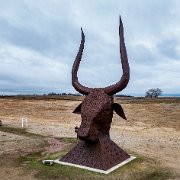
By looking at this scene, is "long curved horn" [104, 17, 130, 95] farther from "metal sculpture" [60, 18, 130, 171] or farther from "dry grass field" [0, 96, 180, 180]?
"dry grass field" [0, 96, 180, 180]

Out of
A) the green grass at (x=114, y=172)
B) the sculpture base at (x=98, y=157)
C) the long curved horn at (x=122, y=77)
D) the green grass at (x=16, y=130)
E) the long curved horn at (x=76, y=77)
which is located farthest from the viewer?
the green grass at (x=16, y=130)

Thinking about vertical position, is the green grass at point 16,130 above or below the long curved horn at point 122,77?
below

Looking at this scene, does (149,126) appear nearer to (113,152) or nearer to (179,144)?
(179,144)

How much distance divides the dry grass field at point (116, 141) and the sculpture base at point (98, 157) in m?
0.39

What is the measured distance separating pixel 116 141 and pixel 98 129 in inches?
239

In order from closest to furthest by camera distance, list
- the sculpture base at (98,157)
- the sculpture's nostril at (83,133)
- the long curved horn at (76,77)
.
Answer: the sculpture's nostril at (83,133) < the sculpture base at (98,157) < the long curved horn at (76,77)

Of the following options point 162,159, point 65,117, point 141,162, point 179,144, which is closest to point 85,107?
point 141,162

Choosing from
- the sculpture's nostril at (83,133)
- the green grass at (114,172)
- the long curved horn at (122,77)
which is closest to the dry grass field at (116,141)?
the green grass at (114,172)

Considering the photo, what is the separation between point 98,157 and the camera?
13430 mm

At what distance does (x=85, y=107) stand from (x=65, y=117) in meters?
17.8

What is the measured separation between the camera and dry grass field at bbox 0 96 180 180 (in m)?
13.0

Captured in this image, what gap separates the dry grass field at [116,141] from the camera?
42.7 ft

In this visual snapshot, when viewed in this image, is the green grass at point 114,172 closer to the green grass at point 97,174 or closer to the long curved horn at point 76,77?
the green grass at point 97,174

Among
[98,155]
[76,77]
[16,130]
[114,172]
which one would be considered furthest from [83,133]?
[16,130]
